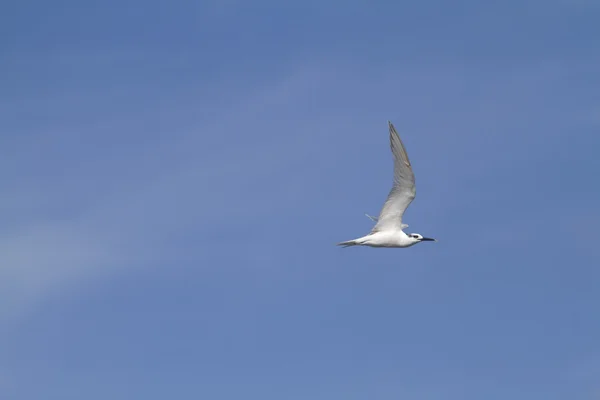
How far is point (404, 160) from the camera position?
97.6 m

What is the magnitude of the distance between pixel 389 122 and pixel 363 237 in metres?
8.92

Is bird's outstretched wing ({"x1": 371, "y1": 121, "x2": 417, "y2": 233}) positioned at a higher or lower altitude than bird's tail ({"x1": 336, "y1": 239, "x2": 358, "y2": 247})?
higher

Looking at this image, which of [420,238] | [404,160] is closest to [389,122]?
[404,160]

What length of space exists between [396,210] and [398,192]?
1.66 m

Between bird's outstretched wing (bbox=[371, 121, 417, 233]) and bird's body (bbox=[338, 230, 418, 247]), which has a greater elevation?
bird's outstretched wing (bbox=[371, 121, 417, 233])

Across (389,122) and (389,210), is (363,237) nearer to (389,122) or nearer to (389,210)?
(389,210)

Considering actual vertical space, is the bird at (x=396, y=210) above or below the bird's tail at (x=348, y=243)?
above

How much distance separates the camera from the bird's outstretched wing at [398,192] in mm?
96875

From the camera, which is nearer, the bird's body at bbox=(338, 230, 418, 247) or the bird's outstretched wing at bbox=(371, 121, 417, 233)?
the bird's outstretched wing at bbox=(371, 121, 417, 233)

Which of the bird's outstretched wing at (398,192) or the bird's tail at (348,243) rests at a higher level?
the bird's outstretched wing at (398,192)

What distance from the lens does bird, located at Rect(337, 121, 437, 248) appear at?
97.6 metres

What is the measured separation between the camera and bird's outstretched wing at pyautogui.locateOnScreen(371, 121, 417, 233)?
96.9 meters

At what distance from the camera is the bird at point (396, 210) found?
97.6 metres

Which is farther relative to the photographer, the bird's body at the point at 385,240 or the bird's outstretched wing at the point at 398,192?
the bird's body at the point at 385,240
